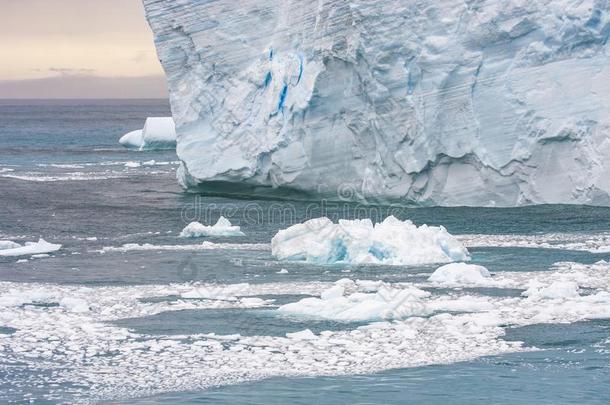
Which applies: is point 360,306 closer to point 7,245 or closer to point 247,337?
point 247,337

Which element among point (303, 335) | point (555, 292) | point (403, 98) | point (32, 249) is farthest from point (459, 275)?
point (403, 98)

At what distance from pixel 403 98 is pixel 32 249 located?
28.7ft

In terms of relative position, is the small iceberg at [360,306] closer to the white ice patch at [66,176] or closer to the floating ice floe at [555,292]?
the floating ice floe at [555,292]

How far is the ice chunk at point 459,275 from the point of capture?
1547 centimetres

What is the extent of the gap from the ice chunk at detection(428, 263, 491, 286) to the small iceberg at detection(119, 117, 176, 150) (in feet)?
104

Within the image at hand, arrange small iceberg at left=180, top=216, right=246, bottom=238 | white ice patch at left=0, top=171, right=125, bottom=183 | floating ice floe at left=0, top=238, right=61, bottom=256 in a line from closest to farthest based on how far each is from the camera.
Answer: floating ice floe at left=0, top=238, right=61, bottom=256, small iceberg at left=180, top=216, right=246, bottom=238, white ice patch at left=0, top=171, right=125, bottom=183

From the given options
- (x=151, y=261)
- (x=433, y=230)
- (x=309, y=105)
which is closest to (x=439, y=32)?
(x=309, y=105)

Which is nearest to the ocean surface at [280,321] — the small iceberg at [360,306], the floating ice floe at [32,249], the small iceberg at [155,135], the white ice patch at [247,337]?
the white ice patch at [247,337]

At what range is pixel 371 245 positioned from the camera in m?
17.6

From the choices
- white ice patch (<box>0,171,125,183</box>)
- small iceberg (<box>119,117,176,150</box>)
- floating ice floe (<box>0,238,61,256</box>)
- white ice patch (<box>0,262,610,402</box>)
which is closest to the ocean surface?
white ice patch (<box>0,262,610,402</box>)

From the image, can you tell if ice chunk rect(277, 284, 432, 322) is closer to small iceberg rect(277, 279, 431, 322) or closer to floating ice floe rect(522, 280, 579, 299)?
small iceberg rect(277, 279, 431, 322)

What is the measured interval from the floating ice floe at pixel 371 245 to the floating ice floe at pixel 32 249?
4312 millimetres

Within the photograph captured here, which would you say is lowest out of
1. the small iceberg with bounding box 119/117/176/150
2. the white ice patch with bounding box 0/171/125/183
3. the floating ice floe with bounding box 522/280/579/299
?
the floating ice floe with bounding box 522/280/579/299

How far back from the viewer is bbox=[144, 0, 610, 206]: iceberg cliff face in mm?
22266
